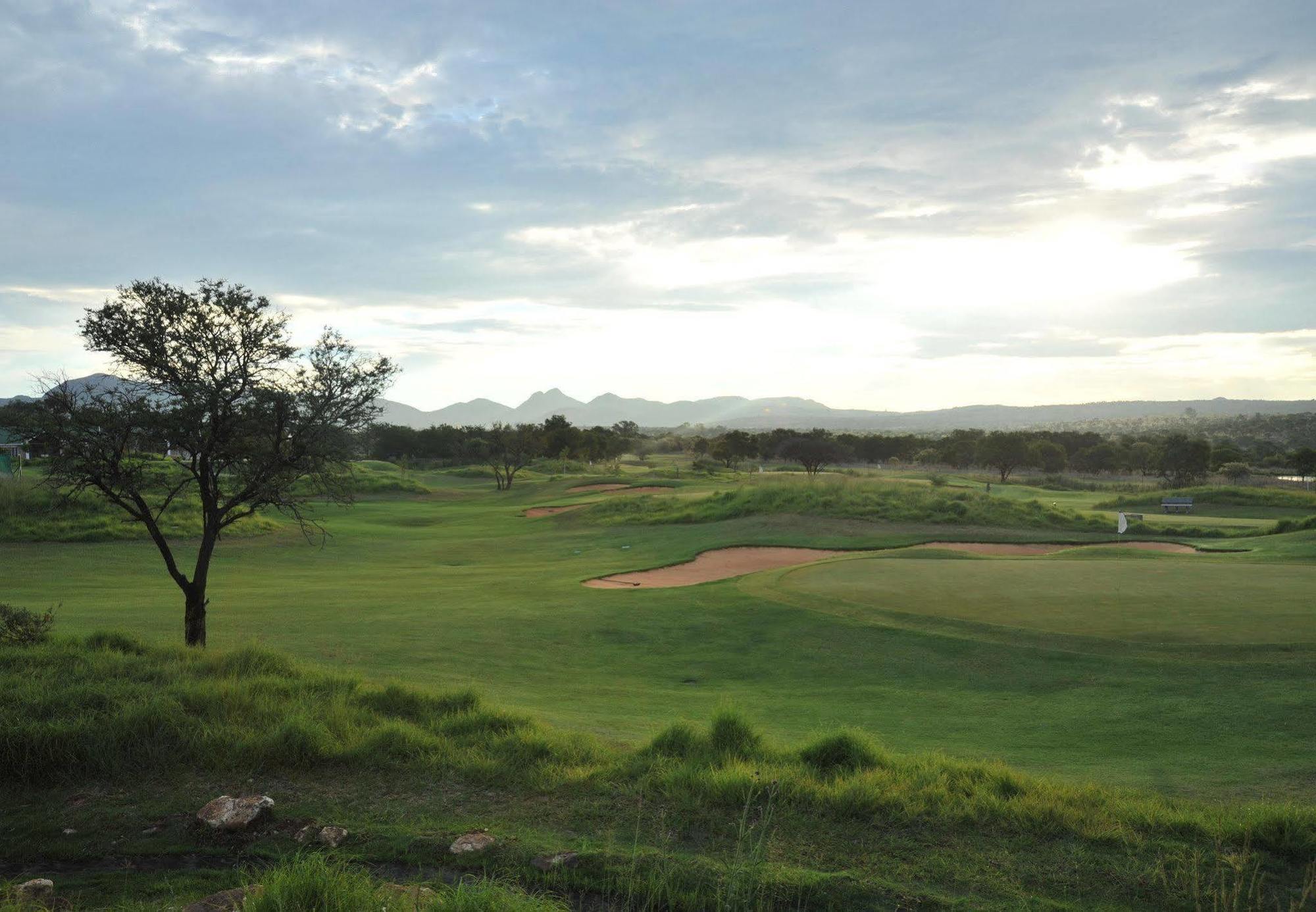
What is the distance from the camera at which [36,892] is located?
5301mm

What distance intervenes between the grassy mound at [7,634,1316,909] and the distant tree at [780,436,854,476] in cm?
7593

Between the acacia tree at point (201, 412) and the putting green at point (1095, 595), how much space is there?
10.0 metres

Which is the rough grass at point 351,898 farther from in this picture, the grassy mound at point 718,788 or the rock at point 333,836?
the rock at point 333,836

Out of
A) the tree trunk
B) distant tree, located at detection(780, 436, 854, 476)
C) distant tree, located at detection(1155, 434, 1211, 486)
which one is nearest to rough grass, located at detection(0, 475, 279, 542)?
the tree trunk

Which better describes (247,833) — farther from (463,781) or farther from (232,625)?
(232,625)

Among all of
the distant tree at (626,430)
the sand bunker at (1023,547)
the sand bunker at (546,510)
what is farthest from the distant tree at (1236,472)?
the distant tree at (626,430)

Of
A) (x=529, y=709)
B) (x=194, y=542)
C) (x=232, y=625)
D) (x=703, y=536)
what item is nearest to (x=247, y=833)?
(x=529, y=709)

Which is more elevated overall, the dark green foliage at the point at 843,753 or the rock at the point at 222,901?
the rock at the point at 222,901

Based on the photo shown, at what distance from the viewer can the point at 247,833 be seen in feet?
20.6

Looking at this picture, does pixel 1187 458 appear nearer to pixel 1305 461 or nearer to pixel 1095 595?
pixel 1305 461

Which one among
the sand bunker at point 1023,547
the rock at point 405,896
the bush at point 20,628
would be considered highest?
the bush at point 20,628

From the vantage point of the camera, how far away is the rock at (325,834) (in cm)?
607

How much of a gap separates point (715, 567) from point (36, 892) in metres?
21.4

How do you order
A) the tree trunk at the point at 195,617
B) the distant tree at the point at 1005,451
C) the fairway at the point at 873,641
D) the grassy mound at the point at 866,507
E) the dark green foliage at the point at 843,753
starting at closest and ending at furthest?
the dark green foliage at the point at 843,753 < the fairway at the point at 873,641 < the tree trunk at the point at 195,617 < the grassy mound at the point at 866,507 < the distant tree at the point at 1005,451
